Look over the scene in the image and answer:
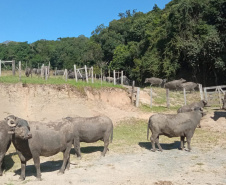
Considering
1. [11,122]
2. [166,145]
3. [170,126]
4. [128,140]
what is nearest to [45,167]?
[11,122]

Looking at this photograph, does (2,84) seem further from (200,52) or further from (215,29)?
(215,29)

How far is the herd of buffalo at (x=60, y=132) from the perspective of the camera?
26.6 feet

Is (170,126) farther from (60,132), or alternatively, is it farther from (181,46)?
(181,46)

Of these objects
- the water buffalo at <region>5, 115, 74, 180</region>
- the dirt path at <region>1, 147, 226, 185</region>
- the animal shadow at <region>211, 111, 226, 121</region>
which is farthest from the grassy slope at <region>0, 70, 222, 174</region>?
the animal shadow at <region>211, 111, 226, 121</region>

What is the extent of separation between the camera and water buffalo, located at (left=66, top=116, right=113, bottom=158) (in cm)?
1116

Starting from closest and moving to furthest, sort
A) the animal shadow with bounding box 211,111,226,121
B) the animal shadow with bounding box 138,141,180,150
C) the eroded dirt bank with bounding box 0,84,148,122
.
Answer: the animal shadow with bounding box 138,141,180,150 → the animal shadow with bounding box 211,111,226,121 → the eroded dirt bank with bounding box 0,84,148,122

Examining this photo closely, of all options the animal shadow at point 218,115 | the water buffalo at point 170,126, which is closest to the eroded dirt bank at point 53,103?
the animal shadow at point 218,115

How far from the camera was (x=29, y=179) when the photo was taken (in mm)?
8383

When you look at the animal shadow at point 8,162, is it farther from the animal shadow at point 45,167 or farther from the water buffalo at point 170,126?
the water buffalo at point 170,126

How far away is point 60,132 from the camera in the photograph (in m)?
8.76

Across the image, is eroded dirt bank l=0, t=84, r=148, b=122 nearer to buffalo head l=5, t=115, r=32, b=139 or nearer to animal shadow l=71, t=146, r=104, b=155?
animal shadow l=71, t=146, r=104, b=155

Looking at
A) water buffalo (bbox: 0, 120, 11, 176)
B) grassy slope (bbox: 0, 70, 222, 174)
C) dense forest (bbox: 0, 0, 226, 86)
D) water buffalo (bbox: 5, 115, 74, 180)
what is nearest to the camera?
water buffalo (bbox: 5, 115, 74, 180)

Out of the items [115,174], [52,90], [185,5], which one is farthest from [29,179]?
[185,5]

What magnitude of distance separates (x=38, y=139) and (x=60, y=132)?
0.77 m
